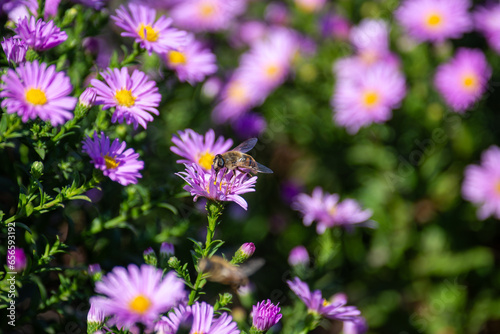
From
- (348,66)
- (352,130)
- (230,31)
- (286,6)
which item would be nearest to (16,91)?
(352,130)

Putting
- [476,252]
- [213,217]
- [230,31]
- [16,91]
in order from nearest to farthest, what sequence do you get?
[16,91] < [213,217] < [476,252] < [230,31]

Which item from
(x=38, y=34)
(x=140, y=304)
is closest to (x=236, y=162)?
(x=140, y=304)

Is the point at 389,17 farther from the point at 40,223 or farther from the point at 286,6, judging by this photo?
the point at 40,223

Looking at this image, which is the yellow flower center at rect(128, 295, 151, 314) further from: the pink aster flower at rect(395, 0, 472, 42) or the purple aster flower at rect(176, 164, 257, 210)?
the pink aster flower at rect(395, 0, 472, 42)

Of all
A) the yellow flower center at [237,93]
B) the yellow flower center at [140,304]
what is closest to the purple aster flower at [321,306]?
the yellow flower center at [140,304]

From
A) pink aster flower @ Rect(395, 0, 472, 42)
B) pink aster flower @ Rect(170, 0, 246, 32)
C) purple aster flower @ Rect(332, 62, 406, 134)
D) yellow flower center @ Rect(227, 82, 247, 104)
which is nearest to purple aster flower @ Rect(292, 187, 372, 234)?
purple aster flower @ Rect(332, 62, 406, 134)

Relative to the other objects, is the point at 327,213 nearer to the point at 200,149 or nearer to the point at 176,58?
the point at 200,149
